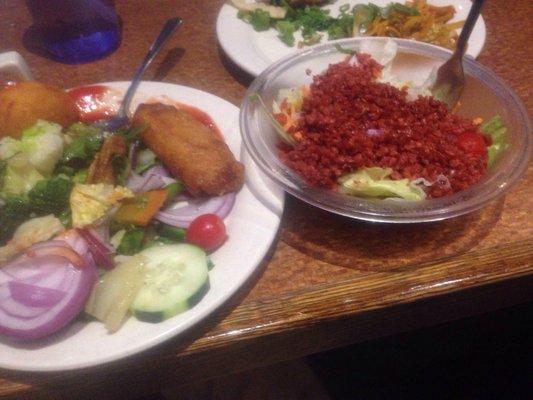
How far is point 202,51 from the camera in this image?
1.60 metres

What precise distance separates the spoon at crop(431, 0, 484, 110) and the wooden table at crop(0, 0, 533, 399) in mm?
250

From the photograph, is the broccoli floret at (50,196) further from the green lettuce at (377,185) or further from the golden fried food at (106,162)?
the green lettuce at (377,185)

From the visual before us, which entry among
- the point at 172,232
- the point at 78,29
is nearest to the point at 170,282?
the point at 172,232

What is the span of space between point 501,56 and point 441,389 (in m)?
1.03

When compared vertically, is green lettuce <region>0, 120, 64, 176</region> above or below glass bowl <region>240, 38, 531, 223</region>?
below

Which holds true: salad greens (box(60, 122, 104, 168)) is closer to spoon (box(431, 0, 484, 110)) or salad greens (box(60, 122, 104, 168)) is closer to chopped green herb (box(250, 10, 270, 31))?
chopped green herb (box(250, 10, 270, 31))

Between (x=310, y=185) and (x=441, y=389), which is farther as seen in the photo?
(x=441, y=389)

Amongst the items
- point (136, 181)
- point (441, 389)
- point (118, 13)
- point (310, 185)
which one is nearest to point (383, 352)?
point (441, 389)

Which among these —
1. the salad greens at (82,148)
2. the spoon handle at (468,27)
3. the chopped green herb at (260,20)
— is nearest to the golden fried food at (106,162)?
the salad greens at (82,148)

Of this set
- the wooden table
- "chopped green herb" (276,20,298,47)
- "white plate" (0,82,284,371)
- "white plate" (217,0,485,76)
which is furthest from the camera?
"chopped green herb" (276,20,298,47)

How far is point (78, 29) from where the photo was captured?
1.54m

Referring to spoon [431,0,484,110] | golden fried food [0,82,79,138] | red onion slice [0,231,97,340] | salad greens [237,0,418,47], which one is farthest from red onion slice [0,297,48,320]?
salad greens [237,0,418,47]

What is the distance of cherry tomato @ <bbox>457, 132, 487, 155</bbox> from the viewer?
105 cm

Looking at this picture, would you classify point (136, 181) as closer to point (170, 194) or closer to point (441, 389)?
point (170, 194)
